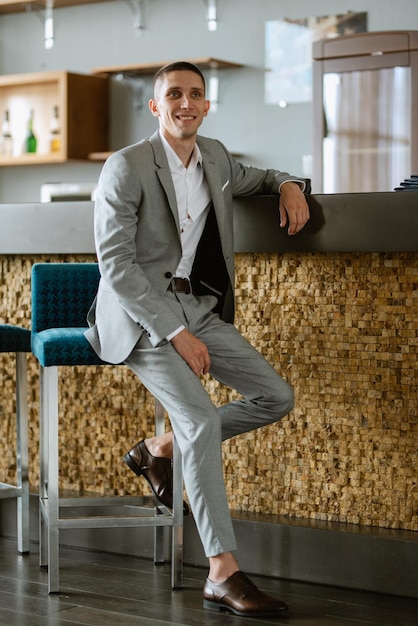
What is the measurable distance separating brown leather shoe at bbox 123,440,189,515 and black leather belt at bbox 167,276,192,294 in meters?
0.47

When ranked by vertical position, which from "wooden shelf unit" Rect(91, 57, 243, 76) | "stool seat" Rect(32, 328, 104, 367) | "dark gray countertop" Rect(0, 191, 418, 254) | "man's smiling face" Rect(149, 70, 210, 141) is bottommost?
"stool seat" Rect(32, 328, 104, 367)

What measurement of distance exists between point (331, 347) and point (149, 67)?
10.2ft

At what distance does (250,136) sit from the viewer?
540 cm

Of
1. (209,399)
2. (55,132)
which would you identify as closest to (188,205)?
(209,399)

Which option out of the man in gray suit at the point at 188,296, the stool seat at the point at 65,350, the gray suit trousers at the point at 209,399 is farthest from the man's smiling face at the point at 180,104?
the stool seat at the point at 65,350

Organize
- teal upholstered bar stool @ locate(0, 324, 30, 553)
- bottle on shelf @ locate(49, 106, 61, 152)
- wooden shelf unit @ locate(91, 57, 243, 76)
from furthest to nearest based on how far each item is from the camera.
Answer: bottle on shelf @ locate(49, 106, 61, 152)
wooden shelf unit @ locate(91, 57, 243, 76)
teal upholstered bar stool @ locate(0, 324, 30, 553)

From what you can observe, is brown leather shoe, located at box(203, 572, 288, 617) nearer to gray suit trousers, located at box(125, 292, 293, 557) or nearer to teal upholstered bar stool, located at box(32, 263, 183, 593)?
gray suit trousers, located at box(125, 292, 293, 557)

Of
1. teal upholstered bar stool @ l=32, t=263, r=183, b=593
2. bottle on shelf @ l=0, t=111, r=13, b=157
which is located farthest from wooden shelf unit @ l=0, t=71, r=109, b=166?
teal upholstered bar stool @ l=32, t=263, r=183, b=593

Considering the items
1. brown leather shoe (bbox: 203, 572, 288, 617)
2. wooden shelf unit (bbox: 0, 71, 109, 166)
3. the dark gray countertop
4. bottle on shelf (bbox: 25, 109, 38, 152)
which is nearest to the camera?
brown leather shoe (bbox: 203, 572, 288, 617)

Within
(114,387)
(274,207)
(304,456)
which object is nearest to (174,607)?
(304,456)

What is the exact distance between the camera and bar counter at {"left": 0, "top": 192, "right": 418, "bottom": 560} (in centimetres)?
257

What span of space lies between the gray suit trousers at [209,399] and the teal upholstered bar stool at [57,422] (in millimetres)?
171

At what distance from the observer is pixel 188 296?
2535 mm

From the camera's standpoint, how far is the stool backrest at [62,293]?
2730 millimetres
